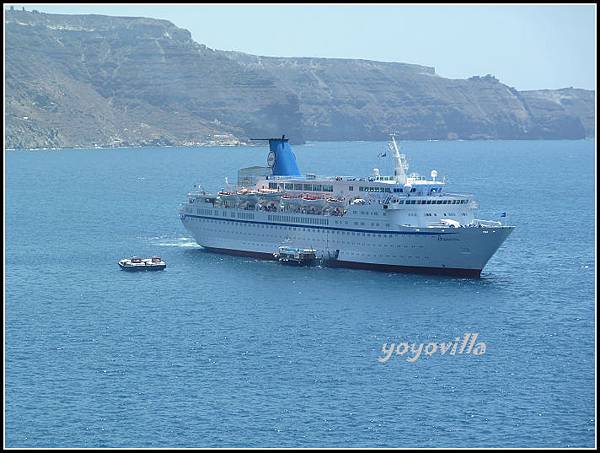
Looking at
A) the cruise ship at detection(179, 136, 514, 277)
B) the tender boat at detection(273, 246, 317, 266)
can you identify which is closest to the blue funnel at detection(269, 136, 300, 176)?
the cruise ship at detection(179, 136, 514, 277)

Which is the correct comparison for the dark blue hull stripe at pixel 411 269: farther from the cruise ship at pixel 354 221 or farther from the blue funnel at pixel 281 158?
the blue funnel at pixel 281 158

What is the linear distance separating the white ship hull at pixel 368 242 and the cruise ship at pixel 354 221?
70 millimetres

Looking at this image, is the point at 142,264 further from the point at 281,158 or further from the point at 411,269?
the point at 411,269

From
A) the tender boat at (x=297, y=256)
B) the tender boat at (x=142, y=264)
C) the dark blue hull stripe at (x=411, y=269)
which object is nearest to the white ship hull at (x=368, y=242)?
the dark blue hull stripe at (x=411, y=269)

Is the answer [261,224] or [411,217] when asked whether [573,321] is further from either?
[261,224]

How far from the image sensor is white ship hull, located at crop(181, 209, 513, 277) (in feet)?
299

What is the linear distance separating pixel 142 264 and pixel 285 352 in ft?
97.9

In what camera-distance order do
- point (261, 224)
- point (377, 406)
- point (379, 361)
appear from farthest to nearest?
point (261, 224)
point (379, 361)
point (377, 406)

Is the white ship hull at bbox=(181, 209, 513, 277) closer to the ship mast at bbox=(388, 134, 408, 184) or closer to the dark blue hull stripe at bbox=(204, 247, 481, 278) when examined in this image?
the dark blue hull stripe at bbox=(204, 247, 481, 278)

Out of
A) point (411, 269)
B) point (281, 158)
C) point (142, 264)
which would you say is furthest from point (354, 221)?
point (281, 158)

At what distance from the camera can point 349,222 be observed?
9662cm

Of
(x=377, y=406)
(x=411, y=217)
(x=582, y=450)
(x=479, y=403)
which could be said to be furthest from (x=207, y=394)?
(x=411, y=217)

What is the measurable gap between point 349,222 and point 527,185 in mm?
90453

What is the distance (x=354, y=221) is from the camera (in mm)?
96312
